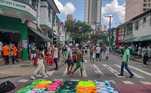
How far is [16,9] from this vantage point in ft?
115

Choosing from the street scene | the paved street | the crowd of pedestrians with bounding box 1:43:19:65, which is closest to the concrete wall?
the street scene

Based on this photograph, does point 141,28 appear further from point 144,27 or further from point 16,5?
point 16,5

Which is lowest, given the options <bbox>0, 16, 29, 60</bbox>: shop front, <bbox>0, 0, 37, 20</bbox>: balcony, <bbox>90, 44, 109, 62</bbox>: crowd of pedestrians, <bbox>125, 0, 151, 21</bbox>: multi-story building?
<bbox>90, 44, 109, 62</bbox>: crowd of pedestrians

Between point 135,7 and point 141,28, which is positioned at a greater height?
point 135,7

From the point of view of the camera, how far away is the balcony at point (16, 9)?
32594 mm

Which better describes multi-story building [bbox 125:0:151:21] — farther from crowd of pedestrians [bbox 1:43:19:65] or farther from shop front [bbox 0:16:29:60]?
crowd of pedestrians [bbox 1:43:19:65]

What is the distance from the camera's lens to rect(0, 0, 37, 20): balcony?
32.6 meters

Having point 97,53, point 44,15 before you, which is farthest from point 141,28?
point 97,53

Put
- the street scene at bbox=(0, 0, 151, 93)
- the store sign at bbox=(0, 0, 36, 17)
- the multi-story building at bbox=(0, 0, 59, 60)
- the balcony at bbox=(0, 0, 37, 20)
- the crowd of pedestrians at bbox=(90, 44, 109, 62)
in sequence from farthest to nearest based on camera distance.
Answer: the crowd of pedestrians at bbox=(90, 44, 109, 62) → the multi-story building at bbox=(0, 0, 59, 60) → the store sign at bbox=(0, 0, 36, 17) → the balcony at bbox=(0, 0, 37, 20) → the street scene at bbox=(0, 0, 151, 93)

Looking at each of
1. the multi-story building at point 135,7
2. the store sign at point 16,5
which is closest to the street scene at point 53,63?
the store sign at point 16,5

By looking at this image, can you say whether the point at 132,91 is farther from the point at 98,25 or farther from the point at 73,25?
the point at 98,25

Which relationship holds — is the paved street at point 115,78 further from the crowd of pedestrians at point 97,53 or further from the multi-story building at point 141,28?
the multi-story building at point 141,28

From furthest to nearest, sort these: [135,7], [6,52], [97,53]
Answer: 1. [135,7]
2. [97,53]
3. [6,52]

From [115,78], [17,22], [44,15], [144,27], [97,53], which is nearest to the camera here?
[115,78]
